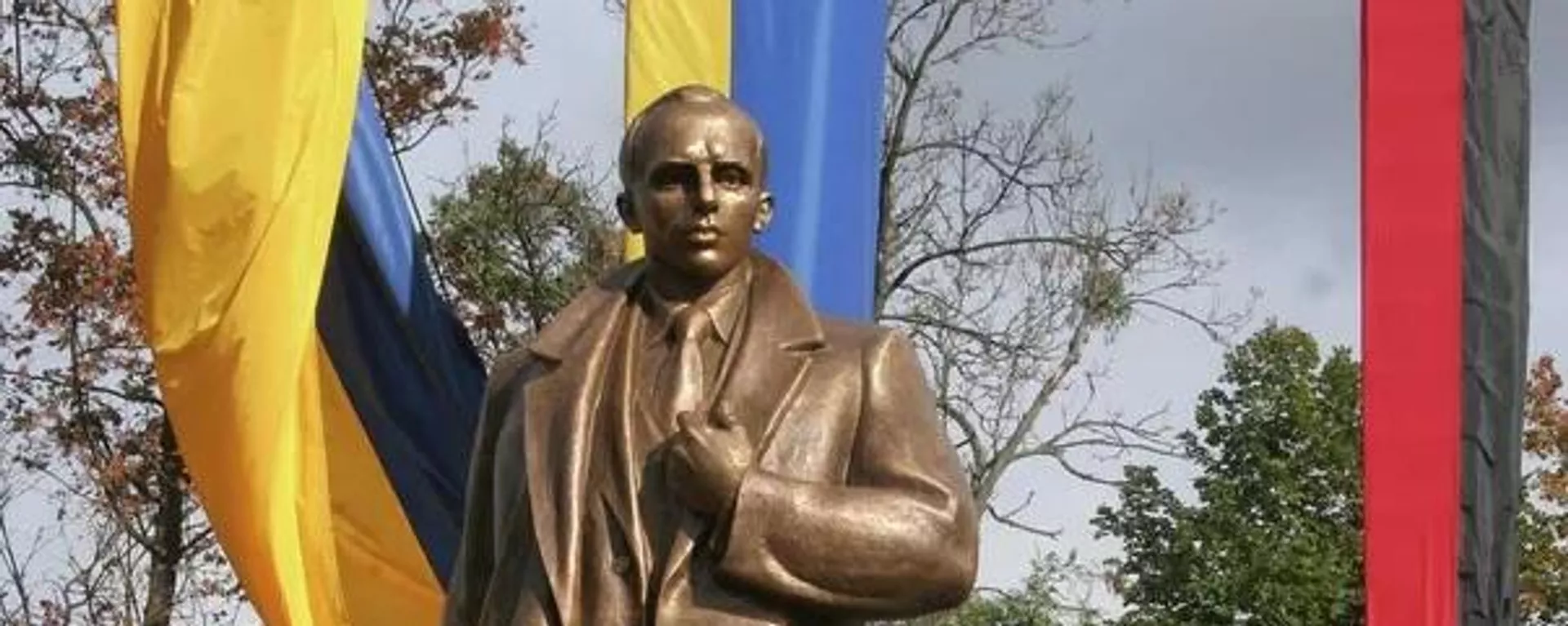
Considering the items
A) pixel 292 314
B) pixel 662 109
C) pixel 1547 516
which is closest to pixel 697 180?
pixel 662 109

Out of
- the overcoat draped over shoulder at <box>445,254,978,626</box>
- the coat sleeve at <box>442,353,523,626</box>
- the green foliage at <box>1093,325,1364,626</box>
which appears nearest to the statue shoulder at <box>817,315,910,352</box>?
the overcoat draped over shoulder at <box>445,254,978,626</box>

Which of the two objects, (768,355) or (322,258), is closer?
(768,355)

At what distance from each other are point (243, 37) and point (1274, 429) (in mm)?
24506

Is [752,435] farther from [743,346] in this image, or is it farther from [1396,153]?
[1396,153]

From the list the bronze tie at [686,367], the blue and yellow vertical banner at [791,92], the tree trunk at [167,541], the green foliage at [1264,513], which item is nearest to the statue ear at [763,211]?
the bronze tie at [686,367]

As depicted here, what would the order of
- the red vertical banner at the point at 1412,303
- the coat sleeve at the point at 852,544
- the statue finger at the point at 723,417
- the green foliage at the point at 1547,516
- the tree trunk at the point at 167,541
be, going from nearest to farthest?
the coat sleeve at the point at 852,544
the statue finger at the point at 723,417
the red vertical banner at the point at 1412,303
the tree trunk at the point at 167,541
the green foliage at the point at 1547,516

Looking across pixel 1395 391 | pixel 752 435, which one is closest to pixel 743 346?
pixel 752 435

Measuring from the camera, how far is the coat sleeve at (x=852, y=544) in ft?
14.0

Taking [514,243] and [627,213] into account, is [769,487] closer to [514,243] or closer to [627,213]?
[627,213]

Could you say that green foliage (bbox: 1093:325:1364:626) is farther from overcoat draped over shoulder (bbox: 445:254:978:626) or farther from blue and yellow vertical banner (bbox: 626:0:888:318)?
overcoat draped over shoulder (bbox: 445:254:978:626)

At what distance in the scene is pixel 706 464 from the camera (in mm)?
4305

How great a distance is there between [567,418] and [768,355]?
0.31 metres

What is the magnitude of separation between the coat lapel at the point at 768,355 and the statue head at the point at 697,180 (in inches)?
3.3

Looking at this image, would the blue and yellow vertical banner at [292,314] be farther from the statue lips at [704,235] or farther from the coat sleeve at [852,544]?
the coat sleeve at [852,544]
